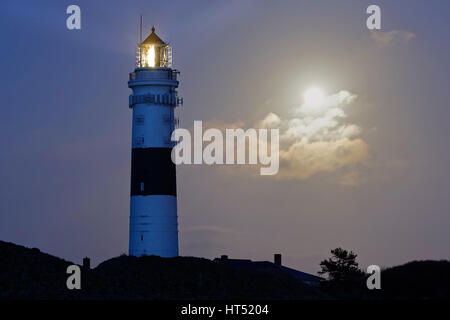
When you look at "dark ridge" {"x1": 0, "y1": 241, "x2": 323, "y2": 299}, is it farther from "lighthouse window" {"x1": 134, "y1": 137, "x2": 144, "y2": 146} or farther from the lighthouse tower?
"lighthouse window" {"x1": 134, "y1": 137, "x2": 144, "y2": 146}

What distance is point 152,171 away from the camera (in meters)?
108

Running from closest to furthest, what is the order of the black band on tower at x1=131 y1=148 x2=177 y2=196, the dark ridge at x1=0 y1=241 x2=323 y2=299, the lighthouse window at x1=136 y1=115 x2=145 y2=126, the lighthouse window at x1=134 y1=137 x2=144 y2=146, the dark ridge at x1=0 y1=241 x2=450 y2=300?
the dark ridge at x1=0 y1=241 x2=323 y2=299 → the dark ridge at x1=0 y1=241 x2=450 y2=300 → the black band on tower at x1=131 y1=148 x2=177 y2=196 → the lighthouse window at x1=134 y1=137 x2=144 y2=146 → the lighthouse window at x1=136 y1=115 x2=145 y2=126

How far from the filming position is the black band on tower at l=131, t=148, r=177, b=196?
353ft

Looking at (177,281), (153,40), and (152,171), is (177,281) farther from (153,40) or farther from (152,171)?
(153,40)

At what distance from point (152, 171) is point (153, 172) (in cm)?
9

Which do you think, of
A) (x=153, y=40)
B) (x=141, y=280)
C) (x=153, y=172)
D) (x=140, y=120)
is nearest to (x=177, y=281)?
(x=141, y=280)

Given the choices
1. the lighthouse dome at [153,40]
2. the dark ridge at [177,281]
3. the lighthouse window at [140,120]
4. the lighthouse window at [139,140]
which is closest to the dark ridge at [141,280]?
the dark ridge at [177,281]

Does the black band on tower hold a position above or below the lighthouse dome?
below

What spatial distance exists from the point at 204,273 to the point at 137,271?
452cm

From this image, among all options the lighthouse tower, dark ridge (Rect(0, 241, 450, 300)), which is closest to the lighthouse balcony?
the lighthouse tower

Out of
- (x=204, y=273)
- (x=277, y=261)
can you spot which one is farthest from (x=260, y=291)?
(x=277, y=261)

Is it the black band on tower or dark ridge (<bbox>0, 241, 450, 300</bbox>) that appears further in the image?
the black band on tower
